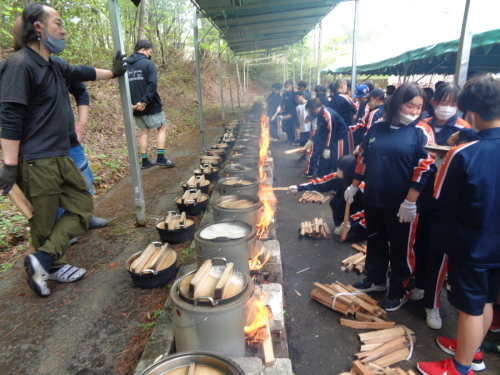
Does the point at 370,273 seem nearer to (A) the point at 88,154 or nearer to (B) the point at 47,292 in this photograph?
(B) the point at 47,292

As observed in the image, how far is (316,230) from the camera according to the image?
557 cm

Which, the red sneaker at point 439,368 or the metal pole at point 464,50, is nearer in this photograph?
the red sneaker at point 439,368

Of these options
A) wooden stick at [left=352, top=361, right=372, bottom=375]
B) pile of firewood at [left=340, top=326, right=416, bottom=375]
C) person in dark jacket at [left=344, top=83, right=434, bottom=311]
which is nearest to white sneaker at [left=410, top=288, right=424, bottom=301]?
person in dark jacket at [left=344, top=83, right=434, bottom=311]

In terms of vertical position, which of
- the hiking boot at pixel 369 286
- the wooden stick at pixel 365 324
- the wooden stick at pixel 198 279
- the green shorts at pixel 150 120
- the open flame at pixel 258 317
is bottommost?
the wooden stick at pixel 365 324

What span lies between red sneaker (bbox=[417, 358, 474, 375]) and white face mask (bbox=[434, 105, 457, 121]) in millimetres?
2725

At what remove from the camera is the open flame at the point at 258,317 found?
2744 millimetres

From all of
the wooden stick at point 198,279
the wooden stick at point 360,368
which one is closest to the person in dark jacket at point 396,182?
the wooden stick at point 360,368

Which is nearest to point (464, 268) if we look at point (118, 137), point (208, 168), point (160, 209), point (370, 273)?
point (370, 273)

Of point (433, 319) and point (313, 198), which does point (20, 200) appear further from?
point (313, 198)

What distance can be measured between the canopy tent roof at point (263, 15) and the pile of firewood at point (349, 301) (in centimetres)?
742

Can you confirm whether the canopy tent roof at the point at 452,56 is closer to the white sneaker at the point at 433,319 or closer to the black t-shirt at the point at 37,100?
the white sneaker at the point at 433,319

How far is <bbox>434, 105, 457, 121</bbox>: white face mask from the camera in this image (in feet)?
12.2

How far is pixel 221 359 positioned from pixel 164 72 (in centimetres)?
2196

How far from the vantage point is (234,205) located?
4.52 metres
